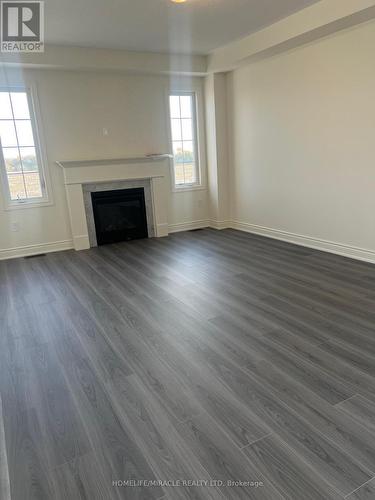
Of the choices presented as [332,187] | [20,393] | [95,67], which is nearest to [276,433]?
[20,393]

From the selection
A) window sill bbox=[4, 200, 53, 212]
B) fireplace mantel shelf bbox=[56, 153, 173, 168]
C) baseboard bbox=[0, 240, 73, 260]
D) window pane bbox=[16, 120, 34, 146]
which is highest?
window pane bbox=[16, 120, 34, 146]

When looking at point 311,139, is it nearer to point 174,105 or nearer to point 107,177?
point 174,105

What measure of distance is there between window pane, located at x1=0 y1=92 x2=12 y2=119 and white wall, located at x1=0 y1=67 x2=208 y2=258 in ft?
0.66

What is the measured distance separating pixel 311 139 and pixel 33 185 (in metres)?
3.91

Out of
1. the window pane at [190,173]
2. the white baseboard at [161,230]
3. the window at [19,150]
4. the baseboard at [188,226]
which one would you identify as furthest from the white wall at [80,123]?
the baseboard at [188,226]

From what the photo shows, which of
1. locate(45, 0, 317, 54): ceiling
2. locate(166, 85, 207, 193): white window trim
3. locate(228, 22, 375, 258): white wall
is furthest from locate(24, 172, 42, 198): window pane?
locate(228, 22, 375, 258): white wall

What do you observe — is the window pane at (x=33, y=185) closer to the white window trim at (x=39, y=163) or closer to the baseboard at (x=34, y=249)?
the white window trim at (x=39, y=163)

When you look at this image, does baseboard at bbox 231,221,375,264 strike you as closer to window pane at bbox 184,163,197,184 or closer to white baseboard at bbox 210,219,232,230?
white baseboard at bbox 210,219,232,230

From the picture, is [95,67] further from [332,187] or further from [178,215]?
[332,187]

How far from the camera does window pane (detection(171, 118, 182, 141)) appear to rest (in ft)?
19.9

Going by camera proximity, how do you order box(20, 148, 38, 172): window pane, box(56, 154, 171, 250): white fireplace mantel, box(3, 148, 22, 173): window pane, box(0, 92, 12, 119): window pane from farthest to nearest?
box(56, 154, 171, 250): white fireplace mantel
box(20, 148, 38, 172): window pane
box(3, 148, 22, 173): window pane
box(0, 92, 12, 119): window pane

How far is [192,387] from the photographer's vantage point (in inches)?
81.9

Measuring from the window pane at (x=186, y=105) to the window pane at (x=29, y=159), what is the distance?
2.52 metres

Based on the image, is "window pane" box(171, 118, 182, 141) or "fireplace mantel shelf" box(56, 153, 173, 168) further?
"window pane" box(171, 118, 182, 141)
